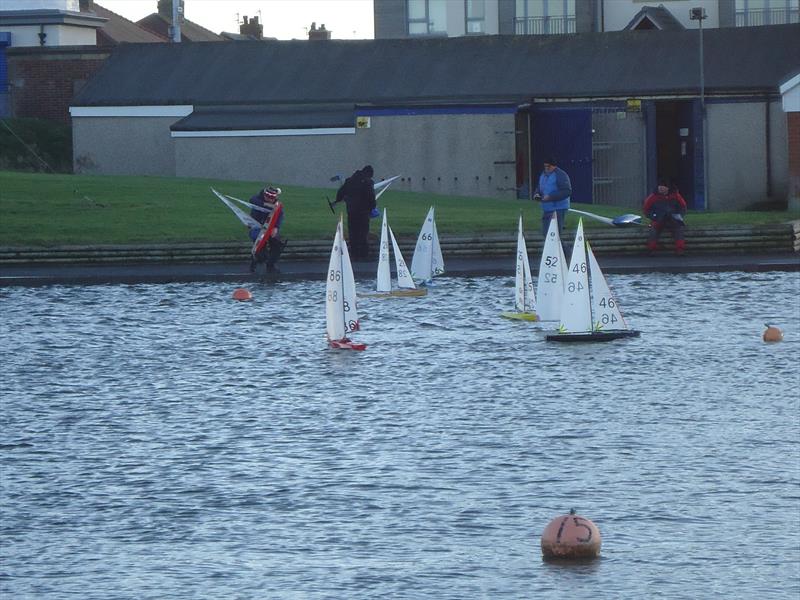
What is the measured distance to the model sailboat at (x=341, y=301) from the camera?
69.2 ft

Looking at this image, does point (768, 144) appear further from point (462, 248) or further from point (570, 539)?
point (570, 539)

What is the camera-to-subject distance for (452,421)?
646 inches

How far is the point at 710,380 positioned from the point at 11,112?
47790 mm

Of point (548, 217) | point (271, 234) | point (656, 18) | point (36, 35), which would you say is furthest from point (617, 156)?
point (36, 35)

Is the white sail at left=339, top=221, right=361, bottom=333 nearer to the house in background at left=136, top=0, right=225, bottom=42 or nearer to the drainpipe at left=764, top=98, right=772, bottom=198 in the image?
the drainpipe at left=764, top=98, right=772, bottom=198

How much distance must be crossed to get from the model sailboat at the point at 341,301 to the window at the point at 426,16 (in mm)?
47586

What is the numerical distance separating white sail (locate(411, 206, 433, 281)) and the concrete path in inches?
56.8

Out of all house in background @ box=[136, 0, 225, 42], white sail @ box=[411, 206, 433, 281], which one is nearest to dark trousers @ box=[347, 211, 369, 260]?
white sail @ box=[411, 206, 433, 281]

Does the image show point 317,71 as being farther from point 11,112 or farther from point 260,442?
point 260,442

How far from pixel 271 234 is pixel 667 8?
35.0 meters

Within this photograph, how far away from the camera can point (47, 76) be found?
6241cm

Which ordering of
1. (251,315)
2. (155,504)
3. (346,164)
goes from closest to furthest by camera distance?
(155,504) → (251,315) → (346,164)

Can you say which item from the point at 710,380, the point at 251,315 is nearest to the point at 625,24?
the point at 251,315

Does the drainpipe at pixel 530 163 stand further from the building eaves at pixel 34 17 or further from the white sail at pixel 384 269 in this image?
the building eaves at pixel 34 17
